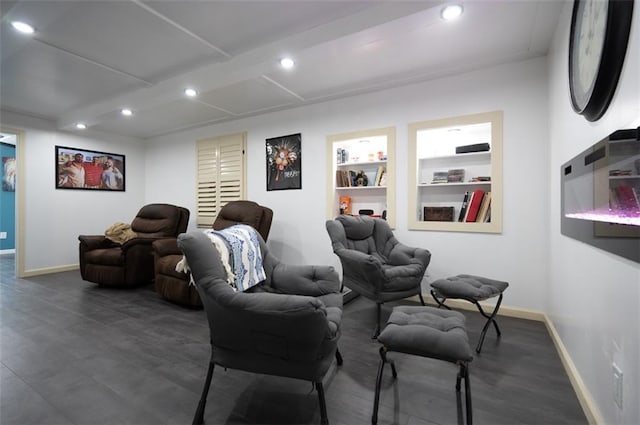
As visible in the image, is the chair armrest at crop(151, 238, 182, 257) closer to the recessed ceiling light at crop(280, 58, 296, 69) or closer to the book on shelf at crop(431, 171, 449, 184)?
the recessed ceiling light at crop(280, 58, 296, 69)

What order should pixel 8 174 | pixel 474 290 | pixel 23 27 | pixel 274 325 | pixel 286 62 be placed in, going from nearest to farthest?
pixel 274 325, pixel 474 290, pixel 23 27, pixel 286 62, pixel 8 174

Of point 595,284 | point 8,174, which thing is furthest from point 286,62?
point 8,174

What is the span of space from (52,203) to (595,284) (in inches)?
262

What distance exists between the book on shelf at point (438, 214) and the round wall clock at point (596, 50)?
165cm

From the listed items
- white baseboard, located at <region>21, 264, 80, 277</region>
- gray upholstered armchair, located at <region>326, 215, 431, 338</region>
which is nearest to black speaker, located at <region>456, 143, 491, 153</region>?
gray upholstered armchair, located at <region>326, 215, 431, 338</region>

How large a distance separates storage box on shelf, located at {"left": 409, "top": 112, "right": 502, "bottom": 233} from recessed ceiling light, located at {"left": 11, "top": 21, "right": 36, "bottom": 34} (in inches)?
140

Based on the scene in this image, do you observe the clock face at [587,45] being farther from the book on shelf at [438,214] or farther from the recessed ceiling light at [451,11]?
the book on shelf at [438,214]

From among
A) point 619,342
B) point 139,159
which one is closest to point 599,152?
point 619,342

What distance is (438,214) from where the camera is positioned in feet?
10.7

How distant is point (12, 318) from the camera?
110 inches

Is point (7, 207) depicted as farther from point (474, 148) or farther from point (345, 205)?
point (474, 148)

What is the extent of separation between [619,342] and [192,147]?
18.6 ft

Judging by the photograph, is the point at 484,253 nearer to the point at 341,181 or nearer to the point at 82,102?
the point at 341,181

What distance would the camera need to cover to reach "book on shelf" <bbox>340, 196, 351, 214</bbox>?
13.0 feet
